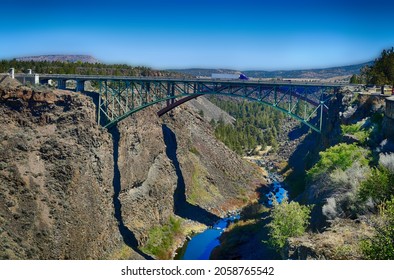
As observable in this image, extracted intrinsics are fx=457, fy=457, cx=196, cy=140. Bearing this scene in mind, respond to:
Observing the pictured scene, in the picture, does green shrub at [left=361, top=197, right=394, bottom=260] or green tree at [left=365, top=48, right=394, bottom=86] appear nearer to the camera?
green shrub at [left=361, top=197, right=394, bottom=260]

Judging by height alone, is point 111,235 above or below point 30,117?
below

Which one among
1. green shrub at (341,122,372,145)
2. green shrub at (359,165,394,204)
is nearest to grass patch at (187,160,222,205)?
green shrub at (341,122,372,145)

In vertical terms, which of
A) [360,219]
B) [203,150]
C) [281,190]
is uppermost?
[360,219]

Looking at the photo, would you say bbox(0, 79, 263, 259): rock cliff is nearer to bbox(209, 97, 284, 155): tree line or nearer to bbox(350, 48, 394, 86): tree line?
bbox(350, 48, 394, 86): tree line

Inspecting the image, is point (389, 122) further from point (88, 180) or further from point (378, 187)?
point (88, 180)

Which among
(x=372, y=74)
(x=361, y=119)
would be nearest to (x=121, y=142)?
(x=361, y=119)

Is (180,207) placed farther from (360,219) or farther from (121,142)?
(360,219)
